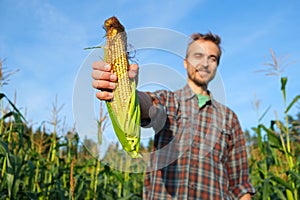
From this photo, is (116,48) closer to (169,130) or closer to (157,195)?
(169,130)

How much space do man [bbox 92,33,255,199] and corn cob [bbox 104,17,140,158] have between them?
558 millimetres

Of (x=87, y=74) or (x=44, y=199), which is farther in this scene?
(x=44, y=199)

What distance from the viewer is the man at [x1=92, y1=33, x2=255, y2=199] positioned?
1.90 metres

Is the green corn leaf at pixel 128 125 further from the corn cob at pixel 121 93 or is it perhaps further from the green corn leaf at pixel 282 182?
the green corn leaf at pixel 282 182

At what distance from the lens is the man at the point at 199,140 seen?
1904mm

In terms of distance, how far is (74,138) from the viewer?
4.34 metres

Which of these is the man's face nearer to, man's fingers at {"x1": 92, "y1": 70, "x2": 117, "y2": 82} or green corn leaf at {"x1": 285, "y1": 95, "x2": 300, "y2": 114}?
man's fingers at {"x1": 92, "y1": 70, "x2": 117, "y2": 82}

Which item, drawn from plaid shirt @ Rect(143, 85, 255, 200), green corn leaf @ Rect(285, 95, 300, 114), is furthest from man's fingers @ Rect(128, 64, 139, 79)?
green corn leaf @ Rect(285, 95, 300, 114)

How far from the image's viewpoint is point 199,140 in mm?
2318

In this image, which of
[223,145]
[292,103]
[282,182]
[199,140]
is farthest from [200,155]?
[292,103]

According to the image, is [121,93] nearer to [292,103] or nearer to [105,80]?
[105,80]

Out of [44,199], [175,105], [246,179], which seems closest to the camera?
[175,105]

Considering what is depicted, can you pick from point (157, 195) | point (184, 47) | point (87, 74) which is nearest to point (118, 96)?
point (87, 74)

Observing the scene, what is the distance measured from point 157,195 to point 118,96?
131 centimetres
